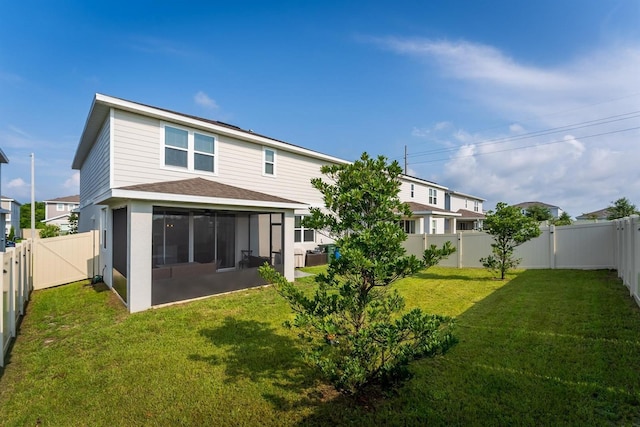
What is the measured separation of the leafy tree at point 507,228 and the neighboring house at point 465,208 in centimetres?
2052

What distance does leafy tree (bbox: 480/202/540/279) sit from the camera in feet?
35.8

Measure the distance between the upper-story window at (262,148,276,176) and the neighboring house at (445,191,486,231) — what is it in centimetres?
2323

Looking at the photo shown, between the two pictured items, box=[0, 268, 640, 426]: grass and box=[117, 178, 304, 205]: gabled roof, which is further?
box=[117, 178, 304, 205]: gabled roof

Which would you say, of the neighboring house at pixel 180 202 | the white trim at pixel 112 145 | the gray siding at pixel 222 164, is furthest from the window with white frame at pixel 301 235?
the white trim at pixel 112 145

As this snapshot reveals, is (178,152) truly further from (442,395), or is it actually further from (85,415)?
(442,395)

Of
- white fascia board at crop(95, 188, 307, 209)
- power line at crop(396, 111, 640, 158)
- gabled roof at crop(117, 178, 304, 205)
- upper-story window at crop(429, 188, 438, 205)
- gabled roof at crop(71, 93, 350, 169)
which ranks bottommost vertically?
white fascia board at crop(95, 188, 307, 209)

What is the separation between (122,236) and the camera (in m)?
9.01

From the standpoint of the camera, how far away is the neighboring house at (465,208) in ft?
106

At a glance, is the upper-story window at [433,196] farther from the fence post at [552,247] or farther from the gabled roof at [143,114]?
the gabled roof at [143,114]

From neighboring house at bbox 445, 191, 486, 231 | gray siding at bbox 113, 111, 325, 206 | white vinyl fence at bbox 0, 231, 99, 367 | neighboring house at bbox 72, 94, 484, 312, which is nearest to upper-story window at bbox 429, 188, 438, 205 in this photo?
neighboring house at bbox 445, 191, 486, 231

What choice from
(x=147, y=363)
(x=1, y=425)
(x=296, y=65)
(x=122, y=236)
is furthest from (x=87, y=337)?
(x=296, y=65)

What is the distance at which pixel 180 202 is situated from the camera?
8.25 meters

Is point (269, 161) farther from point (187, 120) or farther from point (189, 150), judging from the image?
point (187, 120)

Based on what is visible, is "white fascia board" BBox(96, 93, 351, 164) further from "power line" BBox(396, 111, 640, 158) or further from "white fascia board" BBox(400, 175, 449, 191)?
"power line" BBox(396, 111, 640, 158)
